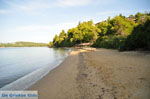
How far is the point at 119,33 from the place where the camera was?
42.1m

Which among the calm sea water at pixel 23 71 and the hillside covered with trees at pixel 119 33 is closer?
the calm sea water at pixel 23 71

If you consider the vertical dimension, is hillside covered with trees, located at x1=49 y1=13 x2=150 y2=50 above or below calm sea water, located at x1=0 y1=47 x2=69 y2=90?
above

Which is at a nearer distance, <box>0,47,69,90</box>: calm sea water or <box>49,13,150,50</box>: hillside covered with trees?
<box>0,47,69,90</box>: calm sea water

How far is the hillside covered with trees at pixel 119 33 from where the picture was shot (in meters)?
18.6

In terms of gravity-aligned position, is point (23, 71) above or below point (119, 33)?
below

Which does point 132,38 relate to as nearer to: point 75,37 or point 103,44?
point 103,44

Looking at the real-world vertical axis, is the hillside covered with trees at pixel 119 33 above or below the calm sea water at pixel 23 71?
above

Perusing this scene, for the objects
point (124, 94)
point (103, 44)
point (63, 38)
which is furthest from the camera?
point (63, 38)

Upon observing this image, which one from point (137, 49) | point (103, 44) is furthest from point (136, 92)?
point (103, 44)

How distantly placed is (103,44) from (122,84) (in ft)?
117

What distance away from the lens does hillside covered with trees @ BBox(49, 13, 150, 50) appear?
18622 mm

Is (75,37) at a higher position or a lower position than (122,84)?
higher

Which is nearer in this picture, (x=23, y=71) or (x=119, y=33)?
(x=23, y=71)

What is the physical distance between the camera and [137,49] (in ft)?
65.2
